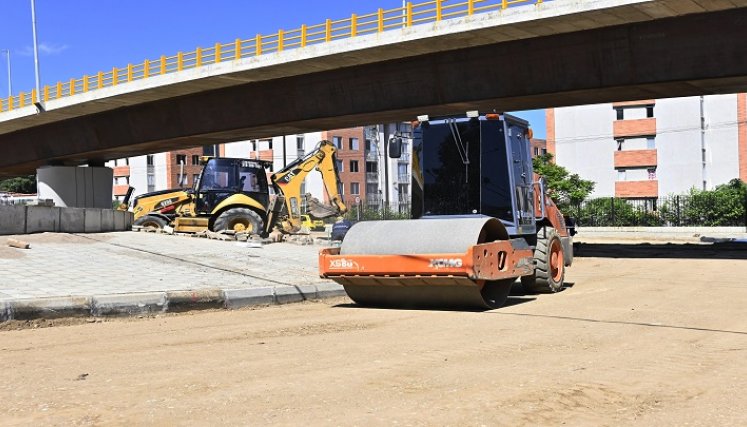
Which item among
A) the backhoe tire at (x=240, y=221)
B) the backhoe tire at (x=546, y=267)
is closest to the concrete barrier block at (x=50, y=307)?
the backhoe tire at (x=546, y=267)

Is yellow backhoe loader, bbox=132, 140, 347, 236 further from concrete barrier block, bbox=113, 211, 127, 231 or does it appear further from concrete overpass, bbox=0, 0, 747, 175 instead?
concrete barrier block, bbox=113, 211, 127, 231

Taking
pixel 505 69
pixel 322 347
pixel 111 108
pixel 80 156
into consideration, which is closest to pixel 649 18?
pixel 505 69

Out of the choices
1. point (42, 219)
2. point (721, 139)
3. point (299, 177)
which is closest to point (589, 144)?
point (721, 139)

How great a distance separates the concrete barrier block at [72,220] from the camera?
1800cm

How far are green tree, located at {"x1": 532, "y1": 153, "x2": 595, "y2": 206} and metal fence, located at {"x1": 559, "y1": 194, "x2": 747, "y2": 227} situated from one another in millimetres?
3850

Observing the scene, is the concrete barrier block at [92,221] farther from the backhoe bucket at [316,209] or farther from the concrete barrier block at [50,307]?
the backhoe bucket at [316,209]

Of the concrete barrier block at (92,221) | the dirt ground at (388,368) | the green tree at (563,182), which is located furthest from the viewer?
the green tree at (563,182)

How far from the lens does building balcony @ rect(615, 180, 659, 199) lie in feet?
187

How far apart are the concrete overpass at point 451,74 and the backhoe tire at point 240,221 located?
17.1ft

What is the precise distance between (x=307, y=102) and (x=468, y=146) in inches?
678

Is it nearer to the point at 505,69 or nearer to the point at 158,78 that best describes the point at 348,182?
the point at 158,78

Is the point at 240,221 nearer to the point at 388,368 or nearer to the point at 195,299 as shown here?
the point at 195,299

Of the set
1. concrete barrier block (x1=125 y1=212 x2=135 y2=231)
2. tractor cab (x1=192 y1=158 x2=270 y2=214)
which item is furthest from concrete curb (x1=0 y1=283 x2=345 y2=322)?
tractor cab (x1=192 y1=158 x2=270 y2=214)

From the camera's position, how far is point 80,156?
3953 centimetres
